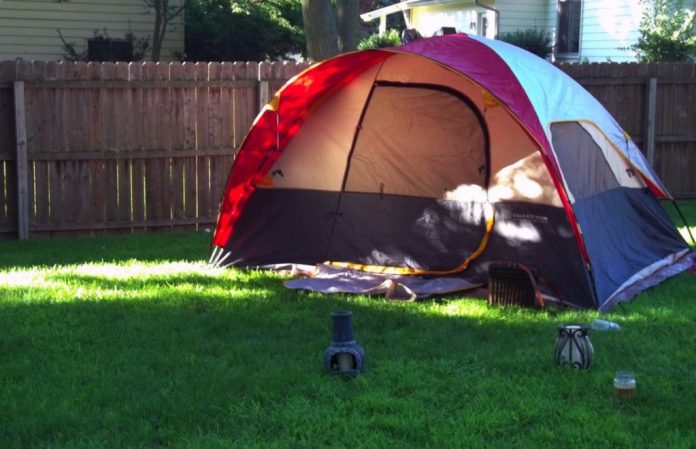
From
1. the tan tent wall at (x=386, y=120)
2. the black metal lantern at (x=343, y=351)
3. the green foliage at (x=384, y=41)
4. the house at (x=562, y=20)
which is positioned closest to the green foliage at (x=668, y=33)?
the house at (x=562, y=20)

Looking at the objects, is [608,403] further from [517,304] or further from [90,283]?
[90,283]

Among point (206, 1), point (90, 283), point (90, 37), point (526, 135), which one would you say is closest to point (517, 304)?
point (526, 135)

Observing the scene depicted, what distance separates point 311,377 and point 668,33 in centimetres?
1357

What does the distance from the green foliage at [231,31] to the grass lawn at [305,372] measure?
1058cm

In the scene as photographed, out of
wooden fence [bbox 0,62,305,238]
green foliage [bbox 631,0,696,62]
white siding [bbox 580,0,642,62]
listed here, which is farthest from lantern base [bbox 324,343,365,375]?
white siding [bbox 580,0,642,62]

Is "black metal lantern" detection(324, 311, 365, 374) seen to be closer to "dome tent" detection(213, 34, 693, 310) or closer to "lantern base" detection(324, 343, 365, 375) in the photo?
"lantern base" detection(324, 343, 365, 375)

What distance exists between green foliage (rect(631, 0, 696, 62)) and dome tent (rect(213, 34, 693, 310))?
9177 millimetres

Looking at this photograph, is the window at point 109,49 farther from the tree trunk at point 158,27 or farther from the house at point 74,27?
the tree trunk at point 158,27

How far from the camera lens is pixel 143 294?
23.8ft

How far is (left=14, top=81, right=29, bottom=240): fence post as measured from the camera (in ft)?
31.8

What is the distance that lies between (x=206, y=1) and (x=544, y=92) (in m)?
12.6

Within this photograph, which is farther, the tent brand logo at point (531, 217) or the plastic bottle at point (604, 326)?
the tent brand logo at point (531, 217)

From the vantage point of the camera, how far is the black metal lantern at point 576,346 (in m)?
5.34

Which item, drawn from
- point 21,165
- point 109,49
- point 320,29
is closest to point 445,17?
point 109,49
